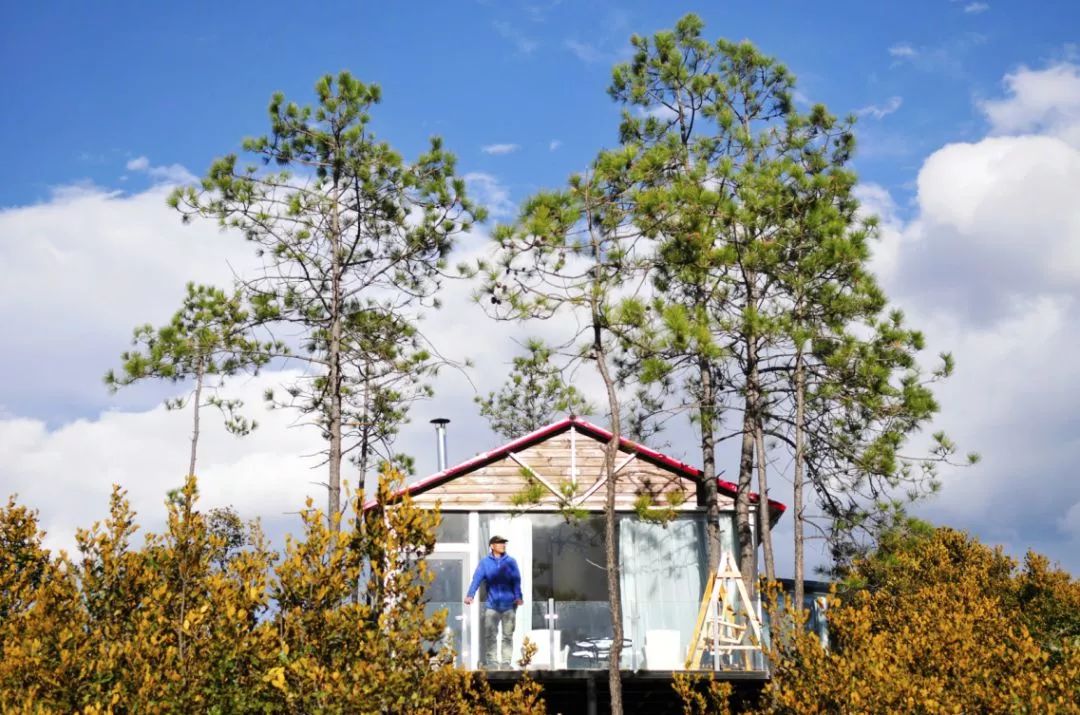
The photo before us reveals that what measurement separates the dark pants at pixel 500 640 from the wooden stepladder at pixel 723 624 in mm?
2646

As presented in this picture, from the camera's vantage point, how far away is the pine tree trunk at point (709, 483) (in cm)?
1900

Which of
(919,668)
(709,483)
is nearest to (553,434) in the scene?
(709,483)

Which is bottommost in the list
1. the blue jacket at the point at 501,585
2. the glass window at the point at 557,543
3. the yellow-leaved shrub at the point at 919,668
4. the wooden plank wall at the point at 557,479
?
the yellow-leaved shrub at the point at 919,668

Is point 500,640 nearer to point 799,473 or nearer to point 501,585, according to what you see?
point 501,585

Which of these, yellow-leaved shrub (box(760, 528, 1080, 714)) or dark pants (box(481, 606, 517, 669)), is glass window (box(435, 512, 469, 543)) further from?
yellow-leaved shrub (box(760, 528, 1080, 714))

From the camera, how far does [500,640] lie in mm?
16750

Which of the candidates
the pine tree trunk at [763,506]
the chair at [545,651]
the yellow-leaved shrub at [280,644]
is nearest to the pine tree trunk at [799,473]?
the pine tree trunk at [763,506]

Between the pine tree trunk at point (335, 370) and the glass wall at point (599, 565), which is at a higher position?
the pine tree trunk at point (335, 370)

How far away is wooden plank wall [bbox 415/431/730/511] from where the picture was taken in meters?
19.3

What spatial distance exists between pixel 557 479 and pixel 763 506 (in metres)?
3.51

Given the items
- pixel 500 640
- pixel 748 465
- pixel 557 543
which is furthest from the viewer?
pixel 748 465

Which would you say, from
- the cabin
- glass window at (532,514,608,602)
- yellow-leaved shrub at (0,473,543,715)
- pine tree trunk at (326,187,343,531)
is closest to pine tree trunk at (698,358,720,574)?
the cabin

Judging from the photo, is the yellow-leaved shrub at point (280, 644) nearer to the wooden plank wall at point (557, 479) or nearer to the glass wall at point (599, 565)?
the glass wall at point (599, 565)

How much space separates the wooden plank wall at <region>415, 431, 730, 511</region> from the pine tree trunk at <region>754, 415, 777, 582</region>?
67 cm
